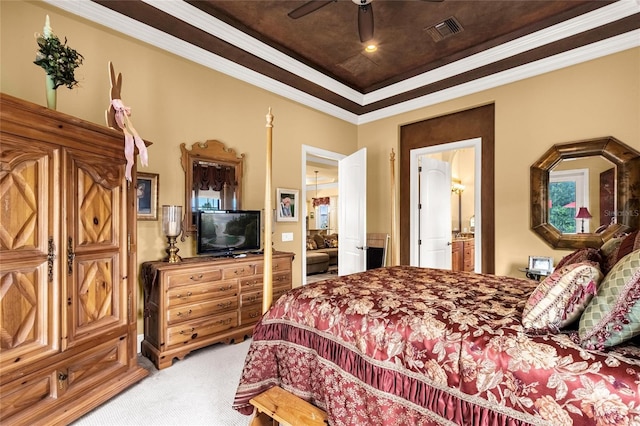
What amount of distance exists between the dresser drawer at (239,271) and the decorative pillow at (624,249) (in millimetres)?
2780

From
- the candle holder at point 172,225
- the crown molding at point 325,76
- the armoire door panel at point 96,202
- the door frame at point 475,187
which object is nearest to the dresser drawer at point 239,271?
the candle holder at point 172,225

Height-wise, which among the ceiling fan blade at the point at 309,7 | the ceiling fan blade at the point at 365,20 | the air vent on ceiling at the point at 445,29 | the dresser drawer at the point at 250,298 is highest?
the air vent on ceiling at the point at 445,29

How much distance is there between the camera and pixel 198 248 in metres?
3.06

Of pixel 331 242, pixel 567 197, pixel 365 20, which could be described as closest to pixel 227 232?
pixel 365 20

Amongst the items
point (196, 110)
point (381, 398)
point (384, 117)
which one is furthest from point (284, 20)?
point (381, 398)

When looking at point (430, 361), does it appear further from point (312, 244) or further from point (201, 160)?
point (312, 244)

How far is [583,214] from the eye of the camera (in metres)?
3.22

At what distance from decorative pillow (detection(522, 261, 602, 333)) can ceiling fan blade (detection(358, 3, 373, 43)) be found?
7.85ft

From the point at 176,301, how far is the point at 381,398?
6.64 ft

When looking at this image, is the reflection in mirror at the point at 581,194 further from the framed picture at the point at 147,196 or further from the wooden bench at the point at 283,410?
the framed picture at the point at 147,196

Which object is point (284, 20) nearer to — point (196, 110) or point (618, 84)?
point (196, 110)

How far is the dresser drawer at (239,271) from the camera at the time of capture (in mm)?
3031

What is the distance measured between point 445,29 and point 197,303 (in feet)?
12.4

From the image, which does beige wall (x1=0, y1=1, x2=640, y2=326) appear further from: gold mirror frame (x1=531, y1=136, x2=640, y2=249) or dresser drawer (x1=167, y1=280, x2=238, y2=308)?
dresser drawer (x1=167, y1=280, x2=238, y2=308)
